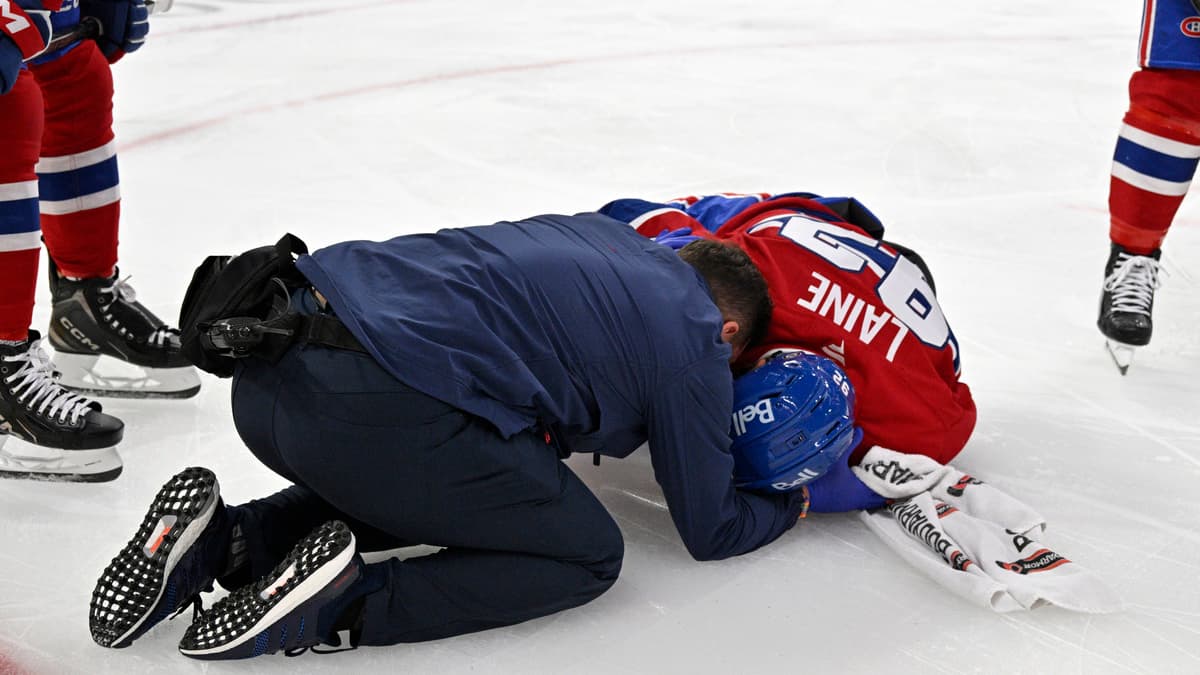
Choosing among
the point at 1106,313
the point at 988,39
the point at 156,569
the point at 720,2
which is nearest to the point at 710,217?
the point at 1106,313

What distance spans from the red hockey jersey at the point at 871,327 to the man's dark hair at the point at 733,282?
22cm

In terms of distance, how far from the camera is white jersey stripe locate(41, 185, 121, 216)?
2.29 meters

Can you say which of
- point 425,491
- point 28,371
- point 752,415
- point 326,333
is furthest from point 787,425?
point 28,371

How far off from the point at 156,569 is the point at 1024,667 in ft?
3.66

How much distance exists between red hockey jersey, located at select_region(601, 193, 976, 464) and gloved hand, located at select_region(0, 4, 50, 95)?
3.69 ft

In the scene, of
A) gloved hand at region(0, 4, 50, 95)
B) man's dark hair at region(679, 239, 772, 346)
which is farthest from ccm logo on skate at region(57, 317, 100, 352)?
man's dark hair at region(679, 239, 772, 346)

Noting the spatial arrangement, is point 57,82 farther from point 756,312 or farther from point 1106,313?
point 1106,313

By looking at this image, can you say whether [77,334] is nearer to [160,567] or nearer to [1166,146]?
[160,567]

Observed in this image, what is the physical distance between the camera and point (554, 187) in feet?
11.6

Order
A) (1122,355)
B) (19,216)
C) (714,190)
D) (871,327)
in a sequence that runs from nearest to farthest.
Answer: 1. (19,216)
2. (871,327)
3. (1122,355)
4. (714,190)

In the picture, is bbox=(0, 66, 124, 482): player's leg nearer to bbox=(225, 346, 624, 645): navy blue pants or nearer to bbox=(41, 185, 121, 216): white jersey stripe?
bbox=(41, 185, 121, 216): white jersey stripe

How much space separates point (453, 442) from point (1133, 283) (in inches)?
66.1

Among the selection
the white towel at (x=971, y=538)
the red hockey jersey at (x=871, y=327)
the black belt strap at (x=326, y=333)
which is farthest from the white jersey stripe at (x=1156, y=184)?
the black belt strap at (x=326, y=333)

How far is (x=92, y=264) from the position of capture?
93.5 inches
